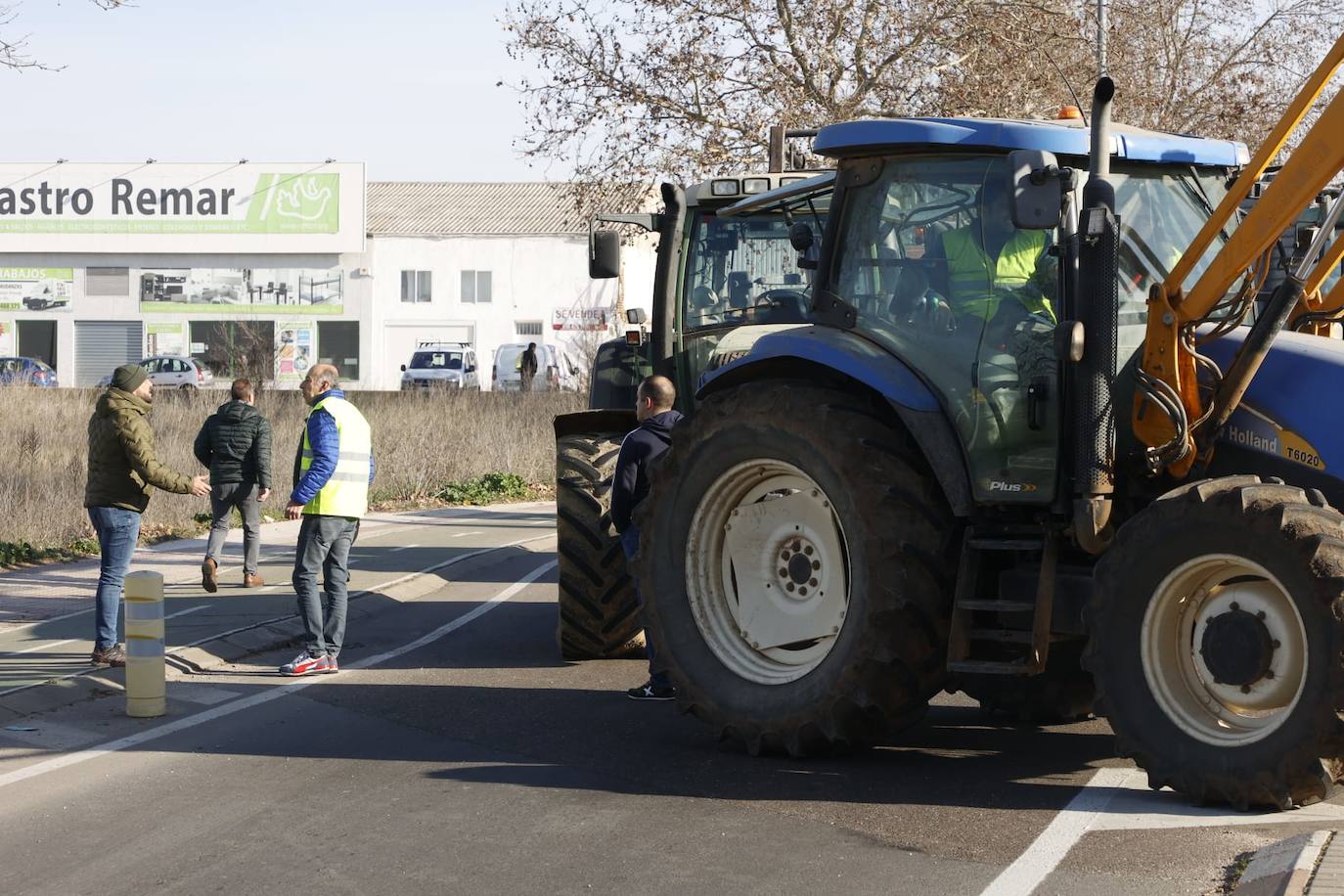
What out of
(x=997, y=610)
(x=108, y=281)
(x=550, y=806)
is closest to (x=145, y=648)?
(x=550, y=806)

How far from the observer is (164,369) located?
52938mm

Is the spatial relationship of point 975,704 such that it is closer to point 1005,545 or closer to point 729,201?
point 1005,545

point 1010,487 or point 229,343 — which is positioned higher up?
point 229,343

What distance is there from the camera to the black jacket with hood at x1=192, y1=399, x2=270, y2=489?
15086 mm

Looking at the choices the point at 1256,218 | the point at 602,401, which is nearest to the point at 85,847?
the point at 1256,218

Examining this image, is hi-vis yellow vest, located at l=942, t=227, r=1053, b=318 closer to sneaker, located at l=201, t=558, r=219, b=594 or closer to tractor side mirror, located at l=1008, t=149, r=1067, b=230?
tractor side mirror, located at l=1008, t=149, r=1067, b=230

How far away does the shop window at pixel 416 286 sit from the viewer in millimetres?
64938

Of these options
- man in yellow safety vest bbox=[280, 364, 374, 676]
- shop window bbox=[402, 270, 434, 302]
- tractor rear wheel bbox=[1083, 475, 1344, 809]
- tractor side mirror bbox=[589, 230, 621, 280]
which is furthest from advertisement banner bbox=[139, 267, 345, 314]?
tractor rear wheel bbox=[1083, 475, 1344, 809]

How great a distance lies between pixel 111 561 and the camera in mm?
10992

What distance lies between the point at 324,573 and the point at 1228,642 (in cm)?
591

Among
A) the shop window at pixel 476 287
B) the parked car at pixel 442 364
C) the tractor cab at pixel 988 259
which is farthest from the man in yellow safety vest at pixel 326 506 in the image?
the shop window at pixel 476 287

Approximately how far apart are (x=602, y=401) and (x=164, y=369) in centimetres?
4188

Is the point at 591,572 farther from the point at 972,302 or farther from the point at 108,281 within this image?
the point at 108,281

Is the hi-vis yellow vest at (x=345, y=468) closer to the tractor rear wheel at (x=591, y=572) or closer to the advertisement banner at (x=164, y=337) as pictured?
the tractor rear wheel at (x=591, y=572)
